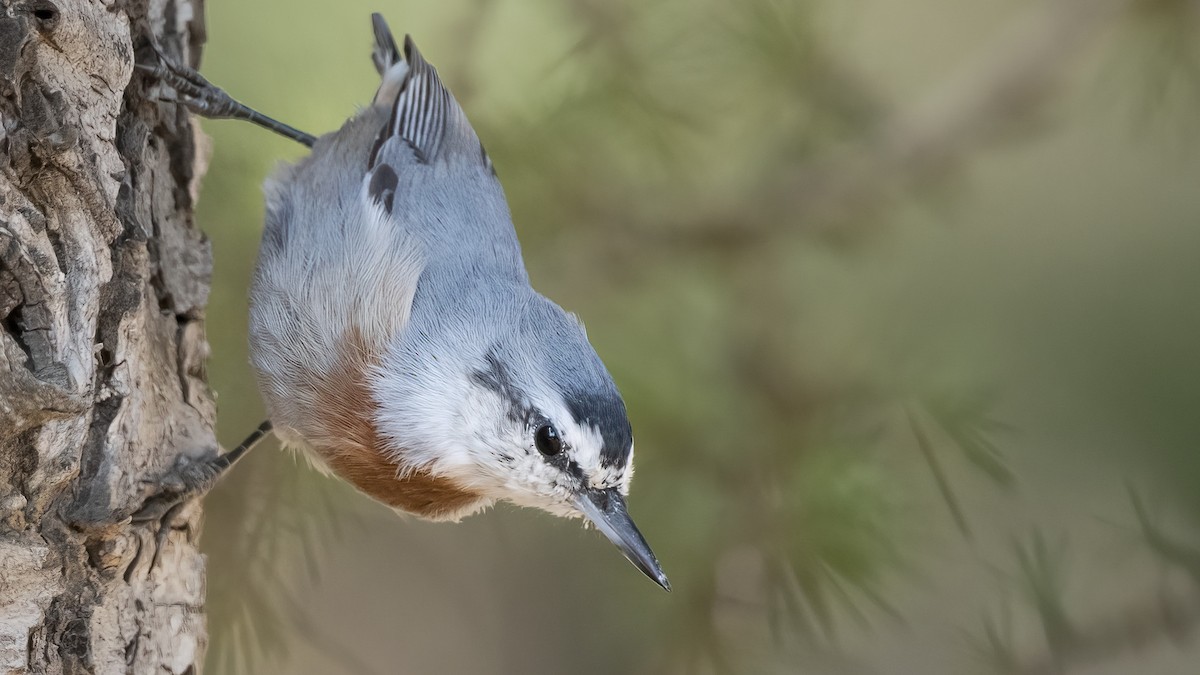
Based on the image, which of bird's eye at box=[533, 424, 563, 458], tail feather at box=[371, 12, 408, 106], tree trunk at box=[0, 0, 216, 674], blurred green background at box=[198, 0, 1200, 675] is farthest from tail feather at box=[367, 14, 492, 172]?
bird's eye at box=[533, 424, 563, 458]

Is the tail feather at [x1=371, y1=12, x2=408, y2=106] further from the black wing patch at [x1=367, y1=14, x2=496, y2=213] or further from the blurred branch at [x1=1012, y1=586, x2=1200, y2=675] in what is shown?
the blurred branch at [x1=1012, y1=586, x2=1200, y2=675]

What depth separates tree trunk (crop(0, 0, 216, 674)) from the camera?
62 cm

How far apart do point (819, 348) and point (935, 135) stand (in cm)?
38

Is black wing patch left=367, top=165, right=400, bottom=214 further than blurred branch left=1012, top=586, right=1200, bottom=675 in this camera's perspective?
No

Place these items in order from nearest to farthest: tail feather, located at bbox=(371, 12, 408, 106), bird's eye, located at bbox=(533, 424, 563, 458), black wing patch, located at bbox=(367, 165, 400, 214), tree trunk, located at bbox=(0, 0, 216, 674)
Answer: tree trunk, located at bbox=(0, 0, 216, 674) → bird's eye, located at bbox=(533, 424, 563, 458) → black wing patch, located at bbox=(367, 165, 400, 214) → tail feather, located at bbox=(371, 12, 408, 106)

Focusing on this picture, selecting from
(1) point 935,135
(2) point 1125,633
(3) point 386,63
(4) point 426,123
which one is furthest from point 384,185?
(2) point 1125,633

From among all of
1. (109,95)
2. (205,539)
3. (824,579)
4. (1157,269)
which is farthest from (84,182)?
(1157,269)

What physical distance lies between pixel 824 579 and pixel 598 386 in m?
0.66

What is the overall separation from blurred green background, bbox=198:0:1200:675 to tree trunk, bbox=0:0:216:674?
41 centimetres

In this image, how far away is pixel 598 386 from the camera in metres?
0.88

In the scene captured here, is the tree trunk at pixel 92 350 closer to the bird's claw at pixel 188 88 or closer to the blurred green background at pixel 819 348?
the bird's claw at pixel 188 88

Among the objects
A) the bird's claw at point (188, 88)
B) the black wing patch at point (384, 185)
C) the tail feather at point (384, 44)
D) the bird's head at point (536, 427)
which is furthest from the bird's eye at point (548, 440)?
the tail feather at point (384, 44)

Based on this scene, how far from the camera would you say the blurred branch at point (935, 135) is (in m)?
1.38

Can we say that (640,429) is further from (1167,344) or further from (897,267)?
(1167,344)
